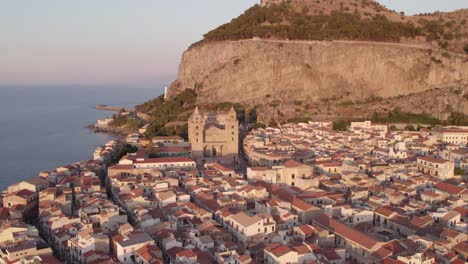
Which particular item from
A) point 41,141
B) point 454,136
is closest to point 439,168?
point 454,136

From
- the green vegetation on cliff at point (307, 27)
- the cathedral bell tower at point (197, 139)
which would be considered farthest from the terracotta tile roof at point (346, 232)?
the green vegetation on cliff at point (307, 27)

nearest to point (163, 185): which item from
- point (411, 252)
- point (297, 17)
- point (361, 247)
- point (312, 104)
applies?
point (361, 247)

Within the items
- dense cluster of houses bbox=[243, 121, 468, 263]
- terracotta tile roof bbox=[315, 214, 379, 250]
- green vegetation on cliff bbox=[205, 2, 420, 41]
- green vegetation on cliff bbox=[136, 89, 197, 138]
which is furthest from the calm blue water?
terracotta tile roof bbox=[315, 214, 379, 250]

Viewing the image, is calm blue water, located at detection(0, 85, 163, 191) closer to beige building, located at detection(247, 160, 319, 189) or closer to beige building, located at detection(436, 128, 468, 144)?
beige building, located at detection(247, 160, 319, 189)

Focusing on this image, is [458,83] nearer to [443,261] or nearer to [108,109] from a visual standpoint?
[443,261]

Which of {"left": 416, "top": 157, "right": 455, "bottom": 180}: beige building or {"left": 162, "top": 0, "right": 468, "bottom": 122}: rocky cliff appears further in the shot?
{"left": 162, "top": 0, "right": 468, "bottom": 122}: rocky cliff
